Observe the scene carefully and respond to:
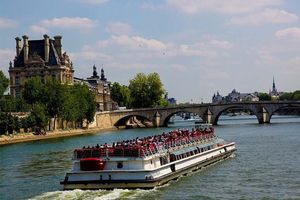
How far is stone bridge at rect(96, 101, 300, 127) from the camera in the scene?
4043 inches

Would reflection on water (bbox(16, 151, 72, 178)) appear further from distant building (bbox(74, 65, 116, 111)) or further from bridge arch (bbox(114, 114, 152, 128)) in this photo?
distant building (bbox(74, 65, 116, 111))

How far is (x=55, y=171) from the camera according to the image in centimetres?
3809

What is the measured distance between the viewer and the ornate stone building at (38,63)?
107312 millimetres

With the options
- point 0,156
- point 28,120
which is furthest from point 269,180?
point 28,120

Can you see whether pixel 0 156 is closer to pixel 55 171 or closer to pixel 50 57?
pixel 55 171

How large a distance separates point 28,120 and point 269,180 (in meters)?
49.3

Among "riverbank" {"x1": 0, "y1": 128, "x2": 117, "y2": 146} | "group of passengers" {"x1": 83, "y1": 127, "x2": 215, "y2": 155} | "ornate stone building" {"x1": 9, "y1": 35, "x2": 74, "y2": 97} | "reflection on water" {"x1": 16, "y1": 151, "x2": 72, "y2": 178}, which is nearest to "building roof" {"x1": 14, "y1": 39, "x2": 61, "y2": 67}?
"ornate stone building" {"x1": 9, "y1": 35, "x2": 74, "y2": 97}

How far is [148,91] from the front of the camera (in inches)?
4926

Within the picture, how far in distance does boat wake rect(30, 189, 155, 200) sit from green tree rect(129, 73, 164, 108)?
316ft

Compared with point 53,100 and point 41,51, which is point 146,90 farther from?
point 53,100

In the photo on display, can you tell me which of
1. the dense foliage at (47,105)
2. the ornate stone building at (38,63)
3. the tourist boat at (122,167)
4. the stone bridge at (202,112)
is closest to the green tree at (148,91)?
the stone bridge at (202,112)

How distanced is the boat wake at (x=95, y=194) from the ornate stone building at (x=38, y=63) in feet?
261

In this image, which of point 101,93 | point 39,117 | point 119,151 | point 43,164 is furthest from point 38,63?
point 119,151

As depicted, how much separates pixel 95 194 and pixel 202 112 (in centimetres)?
8038
